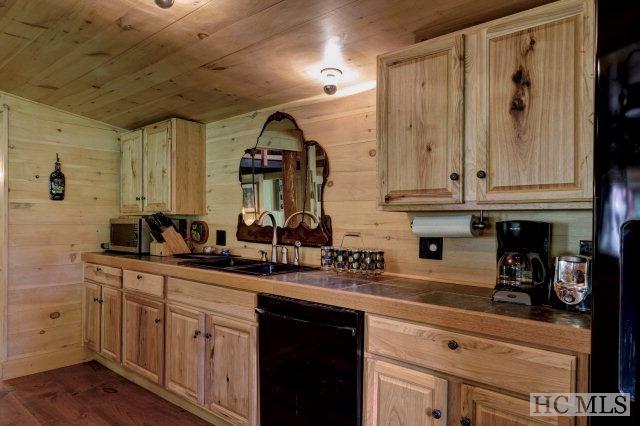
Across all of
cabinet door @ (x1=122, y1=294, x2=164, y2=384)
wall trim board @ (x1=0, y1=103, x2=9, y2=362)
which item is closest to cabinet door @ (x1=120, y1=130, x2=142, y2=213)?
wall trim board @ (x1=0, y1=103, x2=9, y2=362)

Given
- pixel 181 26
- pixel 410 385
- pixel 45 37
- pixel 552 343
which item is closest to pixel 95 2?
pixel 181 26

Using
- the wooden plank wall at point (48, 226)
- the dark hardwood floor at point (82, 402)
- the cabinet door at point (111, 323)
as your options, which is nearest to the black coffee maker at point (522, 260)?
the dark hardwood floor at point (82, 402)

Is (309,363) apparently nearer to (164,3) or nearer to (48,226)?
(164,3)

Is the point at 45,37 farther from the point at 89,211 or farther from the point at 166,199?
the point at 89,211

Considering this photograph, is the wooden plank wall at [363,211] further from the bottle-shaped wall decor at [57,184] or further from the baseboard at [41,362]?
the baseboard at [41,362]

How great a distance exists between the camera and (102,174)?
3.70 m

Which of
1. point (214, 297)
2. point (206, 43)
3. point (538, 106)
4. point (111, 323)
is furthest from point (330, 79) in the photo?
point (111, 323)

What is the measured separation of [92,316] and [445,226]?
9.74 ft

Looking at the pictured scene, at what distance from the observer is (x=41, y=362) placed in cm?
332

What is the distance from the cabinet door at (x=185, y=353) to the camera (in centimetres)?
239

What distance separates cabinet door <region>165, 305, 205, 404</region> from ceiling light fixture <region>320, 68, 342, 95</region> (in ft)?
4.85

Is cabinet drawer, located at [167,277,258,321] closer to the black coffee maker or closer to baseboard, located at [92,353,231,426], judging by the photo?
baseboard, located at [92,353,231,426]

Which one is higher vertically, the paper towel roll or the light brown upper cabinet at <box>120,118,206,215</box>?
the light brown upper cabinet at <box>120,118,206,215</box>

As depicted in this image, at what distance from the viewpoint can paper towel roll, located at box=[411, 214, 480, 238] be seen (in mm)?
1866
